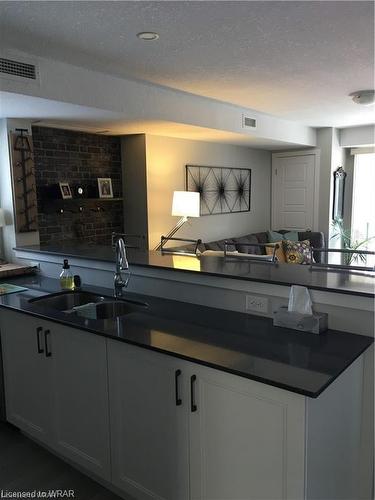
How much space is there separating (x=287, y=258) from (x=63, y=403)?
3.92m

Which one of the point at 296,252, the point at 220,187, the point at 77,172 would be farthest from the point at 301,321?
the point at 220,187

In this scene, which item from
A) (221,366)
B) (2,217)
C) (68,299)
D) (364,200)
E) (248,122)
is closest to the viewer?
(221,366)

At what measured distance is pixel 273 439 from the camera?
1531 mm

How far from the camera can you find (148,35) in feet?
7.60

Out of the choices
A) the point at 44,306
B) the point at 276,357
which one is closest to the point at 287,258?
the point at 44,306

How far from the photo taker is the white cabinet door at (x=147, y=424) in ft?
5.87

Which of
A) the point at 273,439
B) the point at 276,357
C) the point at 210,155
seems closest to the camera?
the point at 273,439

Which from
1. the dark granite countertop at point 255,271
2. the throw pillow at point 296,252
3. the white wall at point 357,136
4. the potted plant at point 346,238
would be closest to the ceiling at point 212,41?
the dark granite countertop at point 255,271

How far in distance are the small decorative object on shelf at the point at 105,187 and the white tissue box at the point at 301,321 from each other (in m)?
2.97

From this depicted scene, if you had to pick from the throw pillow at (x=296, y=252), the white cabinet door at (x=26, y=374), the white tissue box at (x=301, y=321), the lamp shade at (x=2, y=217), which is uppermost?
the lamp shade at (x=2, y=217)

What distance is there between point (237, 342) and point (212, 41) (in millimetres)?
1697

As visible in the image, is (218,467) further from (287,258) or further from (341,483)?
(287,258)

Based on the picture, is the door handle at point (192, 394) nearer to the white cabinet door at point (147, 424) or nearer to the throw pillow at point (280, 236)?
the white cabinet door at point (147, 424)

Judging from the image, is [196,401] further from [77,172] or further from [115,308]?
[77,172]
